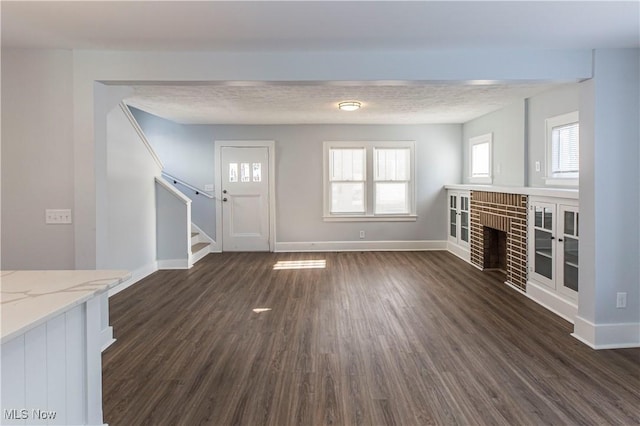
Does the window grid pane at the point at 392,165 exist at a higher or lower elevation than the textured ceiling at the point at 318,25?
lower

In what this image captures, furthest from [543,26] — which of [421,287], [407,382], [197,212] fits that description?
[197,212]

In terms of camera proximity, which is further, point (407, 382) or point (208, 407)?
point (407, 382)

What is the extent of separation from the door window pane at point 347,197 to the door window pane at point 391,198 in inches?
13.0

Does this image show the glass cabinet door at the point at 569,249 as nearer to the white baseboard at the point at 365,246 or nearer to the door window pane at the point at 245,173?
the white baseboard at the point at 365,246

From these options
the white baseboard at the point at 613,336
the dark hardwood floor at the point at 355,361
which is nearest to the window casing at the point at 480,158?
the dark hardwood floor at the point at 355,361

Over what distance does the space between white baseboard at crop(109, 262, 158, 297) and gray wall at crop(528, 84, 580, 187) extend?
5343mm

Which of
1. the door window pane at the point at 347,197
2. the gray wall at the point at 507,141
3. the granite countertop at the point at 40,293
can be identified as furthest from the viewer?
the door window pane at the point at 347,197

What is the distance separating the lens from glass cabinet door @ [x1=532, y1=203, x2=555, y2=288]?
3951 millimetres

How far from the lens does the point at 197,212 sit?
288 inches

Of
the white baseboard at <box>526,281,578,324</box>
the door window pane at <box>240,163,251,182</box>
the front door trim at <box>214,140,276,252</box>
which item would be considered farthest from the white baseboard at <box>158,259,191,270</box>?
the white baseboard at <box>526,281,578,324</box>

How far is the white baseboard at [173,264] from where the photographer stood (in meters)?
5.89

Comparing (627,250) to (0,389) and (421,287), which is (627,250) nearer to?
(421,287)

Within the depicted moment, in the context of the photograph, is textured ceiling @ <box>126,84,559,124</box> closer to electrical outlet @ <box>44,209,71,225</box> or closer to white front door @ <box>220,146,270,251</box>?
white front door @ <box>220,146,270,251</box>

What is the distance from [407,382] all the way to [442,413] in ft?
1.20
